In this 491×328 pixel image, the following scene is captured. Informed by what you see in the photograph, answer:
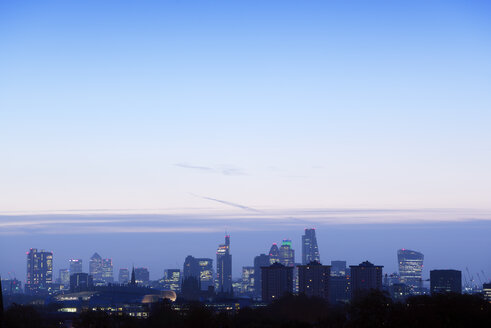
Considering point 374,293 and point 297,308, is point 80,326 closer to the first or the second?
point 374,293

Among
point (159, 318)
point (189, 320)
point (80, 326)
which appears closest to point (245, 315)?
point (159, 318)

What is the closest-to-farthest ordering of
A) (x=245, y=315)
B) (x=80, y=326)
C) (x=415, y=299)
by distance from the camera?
(x=80, y=326) → (x=415, y=299) → (x=245, y=315)

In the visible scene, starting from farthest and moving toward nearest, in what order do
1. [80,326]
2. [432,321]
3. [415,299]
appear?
[415,299] → [80,326] → [432,321]

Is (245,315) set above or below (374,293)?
below

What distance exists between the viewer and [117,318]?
10281 centimetres

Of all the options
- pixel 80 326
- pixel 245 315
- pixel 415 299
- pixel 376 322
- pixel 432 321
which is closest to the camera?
pixel 376 322

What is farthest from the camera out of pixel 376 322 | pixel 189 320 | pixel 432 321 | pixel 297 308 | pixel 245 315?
pixel 297 308

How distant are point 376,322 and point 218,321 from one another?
34.9 metres

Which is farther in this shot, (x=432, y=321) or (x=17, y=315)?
(x=17, y=315)

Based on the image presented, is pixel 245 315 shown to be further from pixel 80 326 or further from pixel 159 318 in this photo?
pixel 80 326

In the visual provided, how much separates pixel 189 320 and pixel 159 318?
35.6 metres

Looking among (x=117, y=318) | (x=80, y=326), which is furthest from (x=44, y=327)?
(x=80, y=326)

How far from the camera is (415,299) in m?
129

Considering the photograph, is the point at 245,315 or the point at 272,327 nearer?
the point at 272,327
